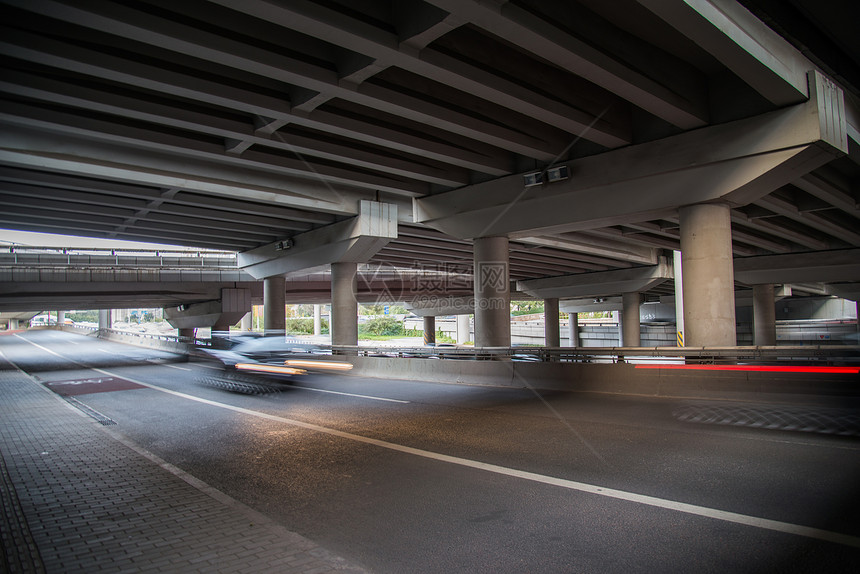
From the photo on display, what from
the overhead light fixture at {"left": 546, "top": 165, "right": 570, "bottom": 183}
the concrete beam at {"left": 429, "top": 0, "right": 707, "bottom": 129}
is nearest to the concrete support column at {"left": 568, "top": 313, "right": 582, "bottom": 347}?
the overhead light fixture at {"left": 546, "top": 165, "right": 570, "bottom": 183}

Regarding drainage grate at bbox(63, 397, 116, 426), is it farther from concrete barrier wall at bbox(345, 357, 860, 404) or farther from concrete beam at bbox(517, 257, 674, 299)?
concrete beam at bbox(517, 257, 674, 299)

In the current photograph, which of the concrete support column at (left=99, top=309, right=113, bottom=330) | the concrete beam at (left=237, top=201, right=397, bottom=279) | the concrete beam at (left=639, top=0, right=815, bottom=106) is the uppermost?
the concrete beam at (left=639, top=0, right=815, bottom=106)

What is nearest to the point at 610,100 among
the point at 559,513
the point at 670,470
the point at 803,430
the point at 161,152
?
the point at 803,430

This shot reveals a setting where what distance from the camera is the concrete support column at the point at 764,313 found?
123 ft

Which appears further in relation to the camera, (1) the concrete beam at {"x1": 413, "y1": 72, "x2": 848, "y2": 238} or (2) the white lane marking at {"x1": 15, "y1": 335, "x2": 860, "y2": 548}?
(1) the concrete beam at {"x1": 413, "y1": 72, "x2": 848, "y2": 238}

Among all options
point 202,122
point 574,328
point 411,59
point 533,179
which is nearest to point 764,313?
point 574,328

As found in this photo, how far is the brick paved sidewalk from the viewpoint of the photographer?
4051mm

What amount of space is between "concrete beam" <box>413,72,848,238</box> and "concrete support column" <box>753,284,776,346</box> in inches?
1150

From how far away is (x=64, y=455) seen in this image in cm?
769

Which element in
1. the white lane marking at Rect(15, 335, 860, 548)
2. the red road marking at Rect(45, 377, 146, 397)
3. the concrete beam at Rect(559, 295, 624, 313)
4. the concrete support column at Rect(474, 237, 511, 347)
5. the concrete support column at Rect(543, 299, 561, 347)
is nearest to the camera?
the white lane marking at Rect(15, 335, 860, 548)

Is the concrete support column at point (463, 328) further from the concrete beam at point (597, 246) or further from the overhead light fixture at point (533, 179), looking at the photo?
the overhead light fixture at point (533, 179)

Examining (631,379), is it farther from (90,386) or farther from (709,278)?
(90,386)

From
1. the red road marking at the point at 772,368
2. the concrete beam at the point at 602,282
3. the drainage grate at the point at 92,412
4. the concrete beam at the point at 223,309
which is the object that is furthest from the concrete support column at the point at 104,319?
the red road marking at the point at 772,368

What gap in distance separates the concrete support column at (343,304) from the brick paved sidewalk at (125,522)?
14415 mm
